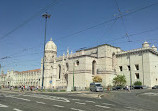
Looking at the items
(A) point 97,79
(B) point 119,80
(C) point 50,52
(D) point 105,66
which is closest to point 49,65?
(C) point 50,52

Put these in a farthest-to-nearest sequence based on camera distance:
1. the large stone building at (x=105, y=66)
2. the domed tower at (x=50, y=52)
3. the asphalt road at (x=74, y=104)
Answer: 1. the domed tower at (x=50, y=52)
2. the large stone building at (x=105, y=66)
3. the asphalt road at (x=74, y=104)

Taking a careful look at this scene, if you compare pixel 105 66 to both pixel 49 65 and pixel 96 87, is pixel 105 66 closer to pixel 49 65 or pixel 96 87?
pixel 96 87

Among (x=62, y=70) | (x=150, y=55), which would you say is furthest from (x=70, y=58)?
(x=150, y=55)

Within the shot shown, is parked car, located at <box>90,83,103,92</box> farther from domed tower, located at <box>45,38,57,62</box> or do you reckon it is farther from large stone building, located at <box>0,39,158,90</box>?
domed tower, located at <box>45,38,57,62</box>

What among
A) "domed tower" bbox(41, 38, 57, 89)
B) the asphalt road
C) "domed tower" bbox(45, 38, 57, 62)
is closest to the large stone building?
"domed tower" bbox(41, 38, 57, 89)

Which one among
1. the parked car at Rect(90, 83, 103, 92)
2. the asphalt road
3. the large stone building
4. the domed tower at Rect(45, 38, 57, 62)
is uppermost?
the domed tower at Rect(45, 38, 57, 62)

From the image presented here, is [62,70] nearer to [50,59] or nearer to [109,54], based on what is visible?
[50,59]

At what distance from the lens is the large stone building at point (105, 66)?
50469 millimetres

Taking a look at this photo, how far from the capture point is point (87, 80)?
55.0 m

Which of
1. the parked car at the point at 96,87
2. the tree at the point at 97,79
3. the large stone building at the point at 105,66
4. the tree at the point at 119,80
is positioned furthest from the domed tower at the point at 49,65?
the parked car at the point at 96,87

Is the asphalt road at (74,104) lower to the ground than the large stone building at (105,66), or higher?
lower

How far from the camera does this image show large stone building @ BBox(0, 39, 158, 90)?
50.5m

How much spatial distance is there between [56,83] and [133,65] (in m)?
32.0

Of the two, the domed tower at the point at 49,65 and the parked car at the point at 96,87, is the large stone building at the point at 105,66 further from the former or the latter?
the parked car at the point at 96,87
